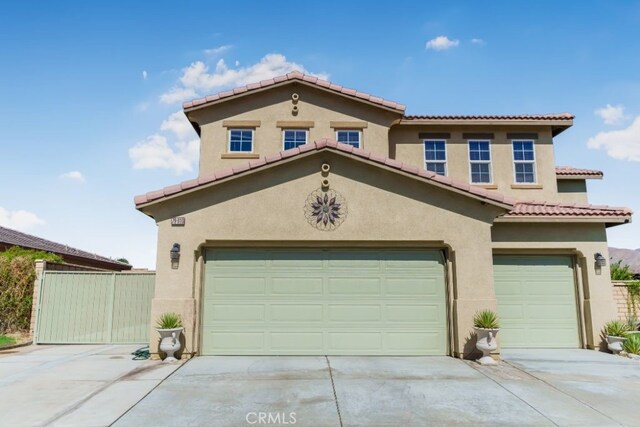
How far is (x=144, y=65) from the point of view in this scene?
13367 mm

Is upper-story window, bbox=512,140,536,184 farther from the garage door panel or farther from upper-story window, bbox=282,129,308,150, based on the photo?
the garage door panel

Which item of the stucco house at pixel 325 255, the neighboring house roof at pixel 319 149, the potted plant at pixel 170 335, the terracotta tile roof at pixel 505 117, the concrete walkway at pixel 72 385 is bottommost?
the concrete walkway at pixel 72 385

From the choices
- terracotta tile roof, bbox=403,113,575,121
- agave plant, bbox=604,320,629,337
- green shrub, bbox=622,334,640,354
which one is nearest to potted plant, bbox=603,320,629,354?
agave plant, bbox=604,320,629,337

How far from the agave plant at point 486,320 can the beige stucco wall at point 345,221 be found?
0.35 m

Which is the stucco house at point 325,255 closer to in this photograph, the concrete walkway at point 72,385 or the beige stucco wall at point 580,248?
the concrete walkway at point 72,385

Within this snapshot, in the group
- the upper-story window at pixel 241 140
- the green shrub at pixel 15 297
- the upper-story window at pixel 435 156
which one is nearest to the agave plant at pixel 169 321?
the green shrub at pixel 15 297

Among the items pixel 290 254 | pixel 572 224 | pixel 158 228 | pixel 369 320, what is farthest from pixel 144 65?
pixel 572 224

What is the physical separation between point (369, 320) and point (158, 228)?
587 cm

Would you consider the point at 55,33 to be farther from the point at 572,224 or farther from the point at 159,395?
the point at 572,224

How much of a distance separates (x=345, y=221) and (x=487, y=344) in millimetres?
4466

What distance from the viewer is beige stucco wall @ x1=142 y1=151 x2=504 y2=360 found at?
1060cm

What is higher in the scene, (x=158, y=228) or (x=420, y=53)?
(x=420, y=53)

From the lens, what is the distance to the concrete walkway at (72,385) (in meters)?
6.31

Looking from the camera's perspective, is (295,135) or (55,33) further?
(295,135)
